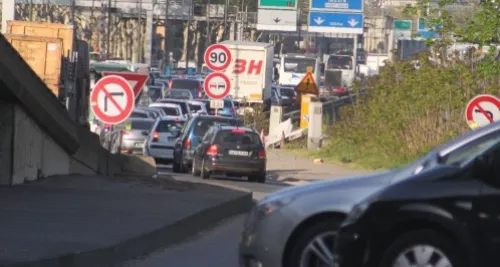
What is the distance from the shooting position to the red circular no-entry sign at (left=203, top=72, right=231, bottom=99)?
32750mm

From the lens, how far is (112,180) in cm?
2173

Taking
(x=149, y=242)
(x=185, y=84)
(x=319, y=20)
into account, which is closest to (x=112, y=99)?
(x=149, y=242)

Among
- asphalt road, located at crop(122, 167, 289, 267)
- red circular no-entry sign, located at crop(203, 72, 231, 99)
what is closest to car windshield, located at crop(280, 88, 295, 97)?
red circular no-entry sign, located at crop(203, 72, 231, 99)

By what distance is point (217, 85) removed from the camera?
33000 mm

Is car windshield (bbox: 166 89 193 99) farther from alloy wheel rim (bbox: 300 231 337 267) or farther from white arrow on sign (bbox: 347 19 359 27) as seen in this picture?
alloy wheel rim (bbox: 300 231 337 267)

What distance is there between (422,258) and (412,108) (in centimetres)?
2771

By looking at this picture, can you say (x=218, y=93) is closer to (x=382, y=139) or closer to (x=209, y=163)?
(x=209, y=163)

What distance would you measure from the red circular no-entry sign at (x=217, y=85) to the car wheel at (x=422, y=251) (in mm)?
24039

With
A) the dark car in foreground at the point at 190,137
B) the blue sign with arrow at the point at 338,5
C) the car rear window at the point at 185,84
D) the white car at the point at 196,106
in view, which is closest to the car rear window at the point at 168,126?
the dark car in foreground at the point at 190,137

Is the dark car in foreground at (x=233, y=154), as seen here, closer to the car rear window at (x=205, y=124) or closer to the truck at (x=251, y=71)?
the car rear window at (x=205, y=124)

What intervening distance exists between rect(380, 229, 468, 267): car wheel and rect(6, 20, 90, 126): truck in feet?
59.3

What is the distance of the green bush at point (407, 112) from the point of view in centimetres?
3409

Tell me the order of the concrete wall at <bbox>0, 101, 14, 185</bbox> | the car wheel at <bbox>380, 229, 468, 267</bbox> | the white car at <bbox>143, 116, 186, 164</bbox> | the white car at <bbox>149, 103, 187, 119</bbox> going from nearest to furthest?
the car wheel at <bbox>380, 229, 468, 267</bbox>
the concrete wall at <bbox>0, 101, 14, 185</bbox>
the white car at <bbox>143, 116, 186, 164</bbox>
the white car at <bbox>149, 103, 187, 119</bbox>

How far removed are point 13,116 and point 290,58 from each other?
67.8 meters
